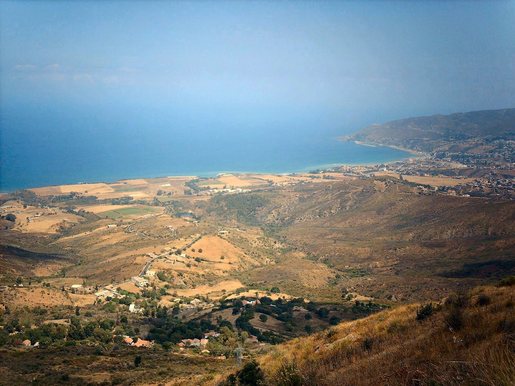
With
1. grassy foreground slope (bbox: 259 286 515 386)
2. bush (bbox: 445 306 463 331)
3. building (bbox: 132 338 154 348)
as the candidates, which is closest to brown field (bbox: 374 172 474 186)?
building (bbox: 132 338 154 348)

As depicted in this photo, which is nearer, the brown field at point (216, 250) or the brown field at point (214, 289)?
the brown field at point (214, 289)

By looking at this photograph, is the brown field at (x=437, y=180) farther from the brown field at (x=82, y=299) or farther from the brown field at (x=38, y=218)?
the brown field at (x=82, y=299)

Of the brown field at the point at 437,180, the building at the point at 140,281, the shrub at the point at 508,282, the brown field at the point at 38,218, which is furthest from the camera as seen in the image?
the brown field at the point at 437,180

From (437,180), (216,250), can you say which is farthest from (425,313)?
(437,180)

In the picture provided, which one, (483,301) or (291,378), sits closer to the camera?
(291,378)

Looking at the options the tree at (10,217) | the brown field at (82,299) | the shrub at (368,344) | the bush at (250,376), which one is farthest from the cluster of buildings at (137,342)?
the tree at (10,217)

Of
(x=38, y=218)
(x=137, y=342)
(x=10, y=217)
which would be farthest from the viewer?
(x=38, y=218)

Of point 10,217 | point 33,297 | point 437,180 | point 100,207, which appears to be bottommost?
point 33,297

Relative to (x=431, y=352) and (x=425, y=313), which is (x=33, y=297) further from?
(x=431, y=352)

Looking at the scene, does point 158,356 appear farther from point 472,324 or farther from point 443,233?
point 443,233
